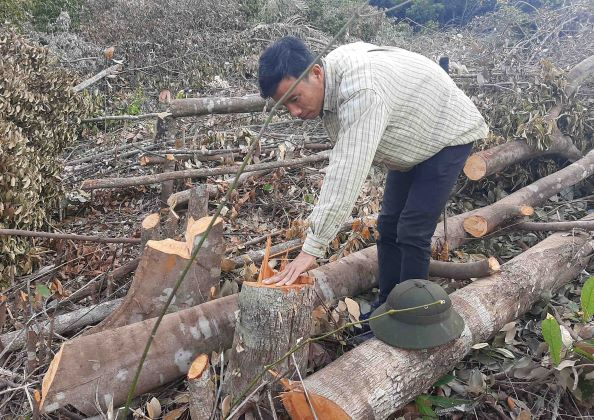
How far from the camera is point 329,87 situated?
6.98ft

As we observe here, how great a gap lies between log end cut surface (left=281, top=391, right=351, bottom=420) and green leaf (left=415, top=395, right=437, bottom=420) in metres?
0.55

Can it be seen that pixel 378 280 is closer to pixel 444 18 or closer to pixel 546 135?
pixel 546 135

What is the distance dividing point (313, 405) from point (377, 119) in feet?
3.68

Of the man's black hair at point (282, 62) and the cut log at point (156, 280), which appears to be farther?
the cut log at point (156, 280)

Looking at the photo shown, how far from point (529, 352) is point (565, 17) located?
20.2ft

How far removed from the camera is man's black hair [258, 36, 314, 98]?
1.93 m

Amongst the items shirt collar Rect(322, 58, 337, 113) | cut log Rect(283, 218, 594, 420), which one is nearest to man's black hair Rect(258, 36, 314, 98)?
shirt collar Rect(322, 58, 337, 113)

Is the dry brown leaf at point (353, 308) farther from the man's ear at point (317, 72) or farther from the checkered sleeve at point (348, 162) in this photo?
the man's ear at point (317, 72)

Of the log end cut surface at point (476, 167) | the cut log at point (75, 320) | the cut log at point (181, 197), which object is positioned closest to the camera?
the cut log at point (75, 320)

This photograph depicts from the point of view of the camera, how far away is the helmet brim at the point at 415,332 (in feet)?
7.04

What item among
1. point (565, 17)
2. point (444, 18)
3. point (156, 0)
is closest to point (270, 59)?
point (565, 17)

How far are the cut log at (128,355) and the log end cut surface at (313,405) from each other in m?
0.63

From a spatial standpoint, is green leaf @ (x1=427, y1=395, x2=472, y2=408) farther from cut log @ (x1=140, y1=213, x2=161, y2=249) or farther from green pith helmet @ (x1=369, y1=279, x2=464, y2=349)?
cut log @ (x1=140, y1=213, x2=161, y2=249)

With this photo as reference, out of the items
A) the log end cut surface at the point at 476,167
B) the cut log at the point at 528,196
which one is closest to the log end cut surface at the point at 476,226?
the cut log at the point at 528,196
